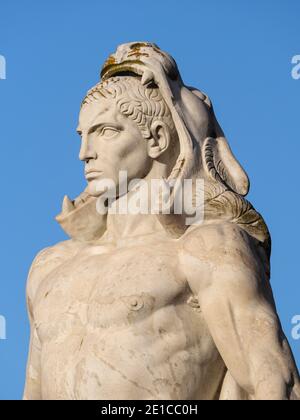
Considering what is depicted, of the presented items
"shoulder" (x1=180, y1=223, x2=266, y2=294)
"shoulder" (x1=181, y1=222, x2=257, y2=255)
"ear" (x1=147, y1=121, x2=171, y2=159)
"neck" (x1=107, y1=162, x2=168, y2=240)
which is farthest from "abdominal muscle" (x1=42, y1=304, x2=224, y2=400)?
"ear" (x1=147, y1=121, x2=171, y2=159)

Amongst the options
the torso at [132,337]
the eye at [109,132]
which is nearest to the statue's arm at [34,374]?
the torso at [132,337]

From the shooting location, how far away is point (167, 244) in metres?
13.7

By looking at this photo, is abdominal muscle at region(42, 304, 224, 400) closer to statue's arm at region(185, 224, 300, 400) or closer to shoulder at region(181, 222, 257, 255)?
statue's arm at region(185, 224, 300, 400)

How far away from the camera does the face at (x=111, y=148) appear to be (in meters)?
14.1

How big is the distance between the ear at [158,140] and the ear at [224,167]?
39 cm

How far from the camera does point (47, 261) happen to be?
14.7m

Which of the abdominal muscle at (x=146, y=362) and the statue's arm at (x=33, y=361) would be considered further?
the statue's arm at (x=33, y=361)

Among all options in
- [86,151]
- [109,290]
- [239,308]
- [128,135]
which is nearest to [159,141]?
[128,135]

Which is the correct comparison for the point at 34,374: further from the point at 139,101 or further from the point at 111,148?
the point at 139,101

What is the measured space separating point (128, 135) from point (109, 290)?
5.33ft

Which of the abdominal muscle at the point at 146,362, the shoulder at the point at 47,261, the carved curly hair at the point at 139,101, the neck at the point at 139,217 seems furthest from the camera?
the shoulder at the point at 47,261

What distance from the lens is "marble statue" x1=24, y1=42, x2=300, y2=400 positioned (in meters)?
13.1

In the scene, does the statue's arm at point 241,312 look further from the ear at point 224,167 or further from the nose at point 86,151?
the nose at point 86,151

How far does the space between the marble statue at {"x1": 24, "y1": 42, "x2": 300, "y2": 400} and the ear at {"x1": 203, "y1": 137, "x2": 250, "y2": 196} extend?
1cm
